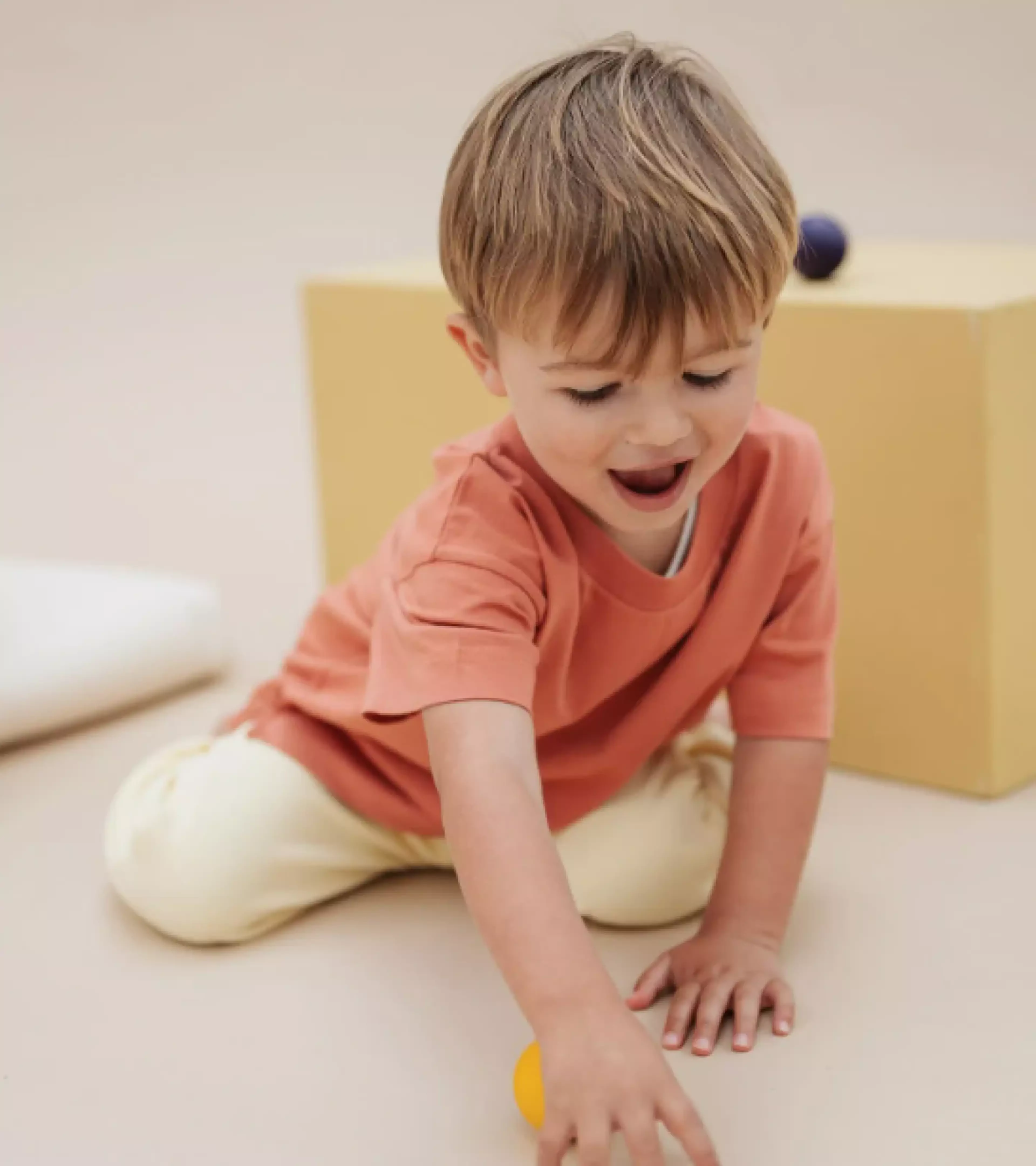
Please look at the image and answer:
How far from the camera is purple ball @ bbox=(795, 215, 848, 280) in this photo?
1318 millimetres

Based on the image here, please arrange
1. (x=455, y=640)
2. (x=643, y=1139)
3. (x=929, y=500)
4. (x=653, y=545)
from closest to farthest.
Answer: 1. (x=643, y=1139)
2. (x=455, y=640)
3. (x=653, y=545)
4. (x=929, y=500)

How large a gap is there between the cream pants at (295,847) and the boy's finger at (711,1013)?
12cm

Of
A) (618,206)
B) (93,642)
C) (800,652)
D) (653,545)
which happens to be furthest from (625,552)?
(93,642)

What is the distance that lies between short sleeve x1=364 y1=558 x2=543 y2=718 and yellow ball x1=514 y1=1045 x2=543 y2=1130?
0.17 m

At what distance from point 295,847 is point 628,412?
0.40m

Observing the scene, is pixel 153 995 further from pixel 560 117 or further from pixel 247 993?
pixel 560 117

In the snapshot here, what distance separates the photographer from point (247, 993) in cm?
104

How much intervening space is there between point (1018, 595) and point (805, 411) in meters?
0.19

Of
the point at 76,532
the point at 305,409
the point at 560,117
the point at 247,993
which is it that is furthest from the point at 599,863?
the point at 305,409

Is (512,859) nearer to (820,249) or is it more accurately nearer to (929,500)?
(929,500)

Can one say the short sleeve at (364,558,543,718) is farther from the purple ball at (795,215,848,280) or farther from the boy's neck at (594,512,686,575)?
the purple ball at (795,215,848,280)

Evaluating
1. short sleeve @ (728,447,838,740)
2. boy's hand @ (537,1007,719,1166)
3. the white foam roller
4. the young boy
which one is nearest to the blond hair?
the young boy

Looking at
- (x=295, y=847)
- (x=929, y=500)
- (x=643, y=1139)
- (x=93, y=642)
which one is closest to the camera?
(x=643, y=1139)

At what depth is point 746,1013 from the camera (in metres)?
0.96
